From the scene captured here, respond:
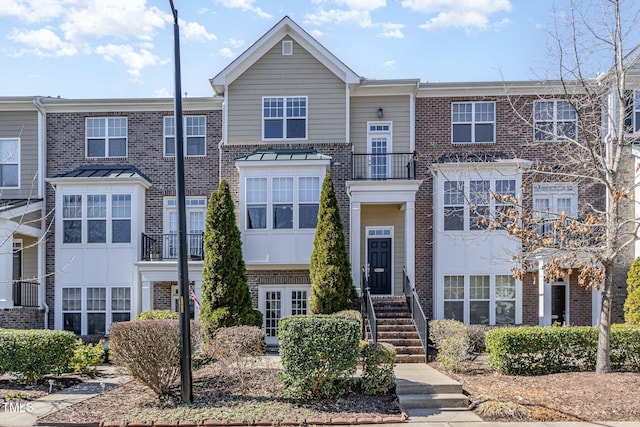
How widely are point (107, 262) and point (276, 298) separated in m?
5.58

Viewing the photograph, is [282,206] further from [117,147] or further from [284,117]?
[117,147]

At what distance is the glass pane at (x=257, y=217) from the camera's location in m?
15.8

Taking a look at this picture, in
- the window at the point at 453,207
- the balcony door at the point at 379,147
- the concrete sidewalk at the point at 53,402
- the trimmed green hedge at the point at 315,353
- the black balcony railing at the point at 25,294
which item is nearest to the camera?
the concrete sidewalk at the point at 53,402

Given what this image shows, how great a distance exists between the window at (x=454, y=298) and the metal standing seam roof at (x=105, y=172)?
1048cm

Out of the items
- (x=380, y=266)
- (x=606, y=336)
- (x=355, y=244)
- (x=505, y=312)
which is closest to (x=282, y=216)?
(x=355, y=244)

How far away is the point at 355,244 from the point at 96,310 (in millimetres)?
8647

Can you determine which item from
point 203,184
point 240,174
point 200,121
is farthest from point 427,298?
point 200,121

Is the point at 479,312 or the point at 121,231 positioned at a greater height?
the point at 121,231

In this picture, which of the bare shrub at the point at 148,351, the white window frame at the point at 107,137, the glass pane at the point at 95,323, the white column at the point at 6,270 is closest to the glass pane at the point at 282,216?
the white window frame at the point at 107,137

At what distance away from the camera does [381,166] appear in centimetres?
1677

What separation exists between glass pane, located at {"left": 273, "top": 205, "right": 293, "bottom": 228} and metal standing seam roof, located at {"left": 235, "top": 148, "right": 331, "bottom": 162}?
1.50 m

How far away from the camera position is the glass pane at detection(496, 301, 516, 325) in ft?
52.0

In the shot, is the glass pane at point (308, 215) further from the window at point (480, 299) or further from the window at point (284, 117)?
the window at point (480, 299)

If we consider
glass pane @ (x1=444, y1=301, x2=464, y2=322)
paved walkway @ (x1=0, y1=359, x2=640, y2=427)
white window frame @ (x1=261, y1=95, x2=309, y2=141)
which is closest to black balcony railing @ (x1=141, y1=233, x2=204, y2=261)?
white window frame @ (x1=261, y1=95, x2=309, y2=141)
